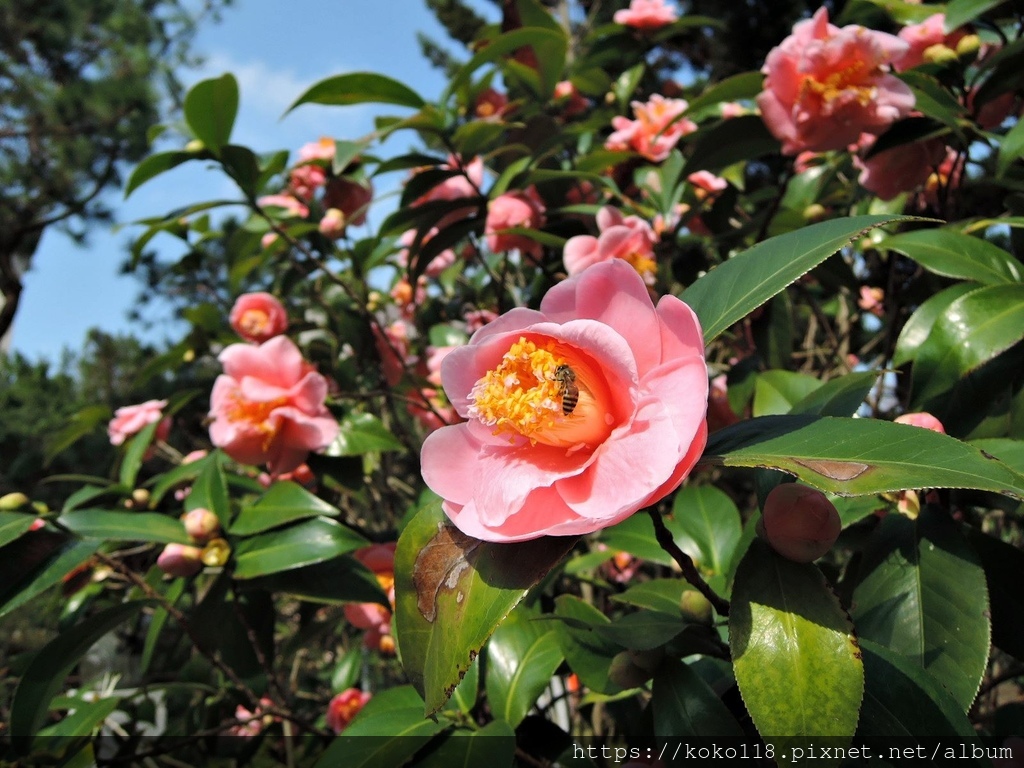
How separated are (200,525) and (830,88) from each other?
3.52 feet

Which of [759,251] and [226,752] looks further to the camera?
[226,752]

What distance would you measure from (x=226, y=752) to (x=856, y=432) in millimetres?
1692

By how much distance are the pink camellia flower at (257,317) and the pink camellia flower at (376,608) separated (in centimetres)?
52

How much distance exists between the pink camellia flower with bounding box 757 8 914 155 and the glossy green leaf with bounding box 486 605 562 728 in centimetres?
78

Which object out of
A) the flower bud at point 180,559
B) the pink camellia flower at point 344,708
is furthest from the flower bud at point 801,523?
the pink camellia flower at point 344,708

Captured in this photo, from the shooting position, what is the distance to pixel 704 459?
1.58ft

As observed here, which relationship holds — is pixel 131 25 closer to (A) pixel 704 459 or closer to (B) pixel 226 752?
(B) pixel 226 752

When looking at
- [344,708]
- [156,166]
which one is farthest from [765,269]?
[344,708]

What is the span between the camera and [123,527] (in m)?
0.96

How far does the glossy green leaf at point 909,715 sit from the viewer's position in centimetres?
52

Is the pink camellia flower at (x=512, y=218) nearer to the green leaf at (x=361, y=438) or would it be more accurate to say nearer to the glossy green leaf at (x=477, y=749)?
the green leaf at (x=361, y=438)

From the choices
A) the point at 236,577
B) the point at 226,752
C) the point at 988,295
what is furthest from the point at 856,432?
the point at 226,752

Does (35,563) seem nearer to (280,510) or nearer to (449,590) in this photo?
(280,510)

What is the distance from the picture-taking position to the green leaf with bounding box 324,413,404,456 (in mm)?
1240
